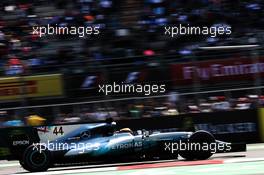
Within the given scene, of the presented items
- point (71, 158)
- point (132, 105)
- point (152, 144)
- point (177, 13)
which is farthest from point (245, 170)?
point (177, 13)

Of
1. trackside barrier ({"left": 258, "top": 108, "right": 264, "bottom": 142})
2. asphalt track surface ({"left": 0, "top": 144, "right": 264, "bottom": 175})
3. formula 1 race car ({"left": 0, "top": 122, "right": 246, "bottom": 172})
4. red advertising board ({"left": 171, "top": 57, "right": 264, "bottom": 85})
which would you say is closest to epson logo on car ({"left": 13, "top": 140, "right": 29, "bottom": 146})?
formula 1 race car ({"left": 0, "top": 122, "right": 246, "bottom": 172})

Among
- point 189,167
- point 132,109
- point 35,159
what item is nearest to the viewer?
point 189,167

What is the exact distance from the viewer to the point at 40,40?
2014 centimetres

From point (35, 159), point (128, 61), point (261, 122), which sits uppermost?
point (128, 61)

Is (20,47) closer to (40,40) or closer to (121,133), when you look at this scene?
(40,40)

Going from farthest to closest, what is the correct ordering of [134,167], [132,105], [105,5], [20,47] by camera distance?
[105,5] → [20,47] → [132,105] → [134,167]

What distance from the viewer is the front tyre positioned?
39.8 ft

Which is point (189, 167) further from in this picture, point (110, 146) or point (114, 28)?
point (114, 28)

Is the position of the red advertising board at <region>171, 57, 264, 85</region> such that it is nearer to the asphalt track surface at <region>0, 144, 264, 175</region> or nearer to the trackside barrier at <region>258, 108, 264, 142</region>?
the trackside barrier at <region>258, 108, 264, 142</region>

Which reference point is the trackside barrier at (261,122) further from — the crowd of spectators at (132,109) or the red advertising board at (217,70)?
the red advertising board at (217,70)

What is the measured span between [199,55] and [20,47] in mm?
6360

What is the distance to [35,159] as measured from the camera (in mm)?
12281

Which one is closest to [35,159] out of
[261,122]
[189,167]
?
[189,167]

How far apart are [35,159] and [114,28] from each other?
868cm
